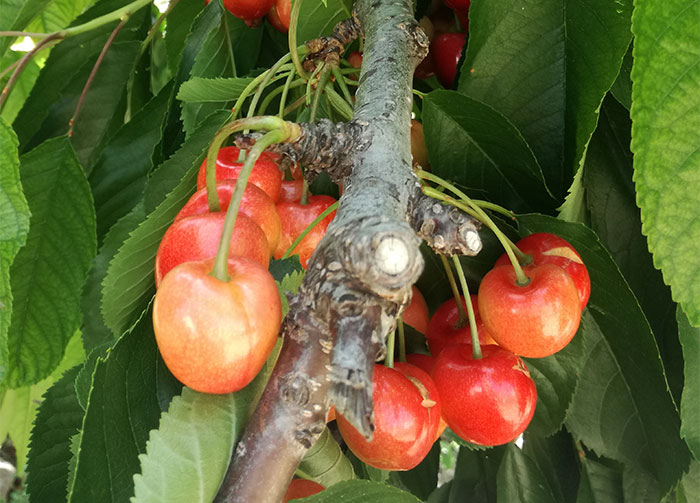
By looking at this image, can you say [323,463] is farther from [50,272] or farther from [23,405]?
[23,405]

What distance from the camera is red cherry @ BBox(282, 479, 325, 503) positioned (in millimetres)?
645

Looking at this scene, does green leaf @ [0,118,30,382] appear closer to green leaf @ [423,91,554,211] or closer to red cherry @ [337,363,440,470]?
red cherry @ [337,363,440,470]

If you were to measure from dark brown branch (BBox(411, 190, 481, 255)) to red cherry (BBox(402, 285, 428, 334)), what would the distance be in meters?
0.30

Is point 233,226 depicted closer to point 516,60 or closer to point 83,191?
point 516,60

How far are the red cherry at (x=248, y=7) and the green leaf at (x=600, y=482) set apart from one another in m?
0.90

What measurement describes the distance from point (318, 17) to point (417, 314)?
1.48 ft

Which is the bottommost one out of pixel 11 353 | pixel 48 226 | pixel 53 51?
pixel 11 353

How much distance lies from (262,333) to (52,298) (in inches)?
28.0

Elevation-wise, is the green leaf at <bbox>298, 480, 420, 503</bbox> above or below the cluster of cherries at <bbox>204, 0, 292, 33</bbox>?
below

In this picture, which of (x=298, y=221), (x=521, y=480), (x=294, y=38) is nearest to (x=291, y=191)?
(x=298, y=221)

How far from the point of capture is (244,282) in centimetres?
50

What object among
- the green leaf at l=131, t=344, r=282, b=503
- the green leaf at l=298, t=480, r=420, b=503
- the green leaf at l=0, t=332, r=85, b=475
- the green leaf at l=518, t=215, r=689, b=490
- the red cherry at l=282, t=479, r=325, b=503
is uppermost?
the green leaf at l=131, t=344, r=282, b=503

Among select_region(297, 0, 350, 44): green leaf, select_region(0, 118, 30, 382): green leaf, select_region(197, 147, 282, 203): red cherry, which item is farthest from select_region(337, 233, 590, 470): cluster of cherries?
select_region(297, 0, 350, 44): green leaf

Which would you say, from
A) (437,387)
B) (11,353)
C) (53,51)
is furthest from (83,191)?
(437,387)
